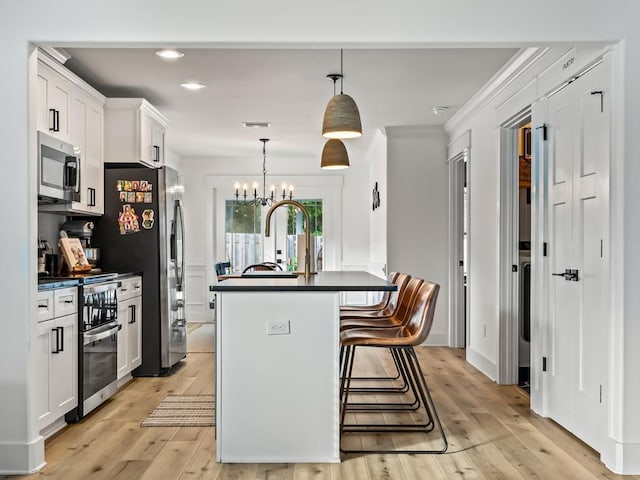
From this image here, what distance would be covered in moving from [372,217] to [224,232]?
7.24 ft

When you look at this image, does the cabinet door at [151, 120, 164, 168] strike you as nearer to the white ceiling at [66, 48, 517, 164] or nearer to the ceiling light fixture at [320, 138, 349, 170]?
the white ceiling at [66, 48, 517, 164]

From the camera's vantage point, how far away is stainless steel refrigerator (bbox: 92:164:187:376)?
511 cm

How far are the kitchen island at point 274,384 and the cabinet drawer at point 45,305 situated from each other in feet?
3.29

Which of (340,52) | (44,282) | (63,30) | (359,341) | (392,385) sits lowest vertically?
(392,385)

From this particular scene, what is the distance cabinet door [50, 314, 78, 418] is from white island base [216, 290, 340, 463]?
1075 mm

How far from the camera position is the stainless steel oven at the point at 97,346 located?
3.87 m

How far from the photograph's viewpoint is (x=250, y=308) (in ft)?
10.1

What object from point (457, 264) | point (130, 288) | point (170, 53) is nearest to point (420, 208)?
point (457, 264)

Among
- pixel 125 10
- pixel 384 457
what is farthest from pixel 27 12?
pixel 384 457

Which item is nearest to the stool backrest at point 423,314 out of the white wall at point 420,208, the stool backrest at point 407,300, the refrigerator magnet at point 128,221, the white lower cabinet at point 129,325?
the stool backrest at point 407,300

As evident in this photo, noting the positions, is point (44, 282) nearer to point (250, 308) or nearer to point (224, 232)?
point (250, 308)

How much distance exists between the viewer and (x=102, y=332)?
13.6ft

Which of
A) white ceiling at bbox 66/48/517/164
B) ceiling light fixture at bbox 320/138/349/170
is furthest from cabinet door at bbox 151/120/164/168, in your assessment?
ceiling light fixture at bbox 320/138/349/170

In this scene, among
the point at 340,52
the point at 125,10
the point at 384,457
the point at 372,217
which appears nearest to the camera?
the point at 125,10
